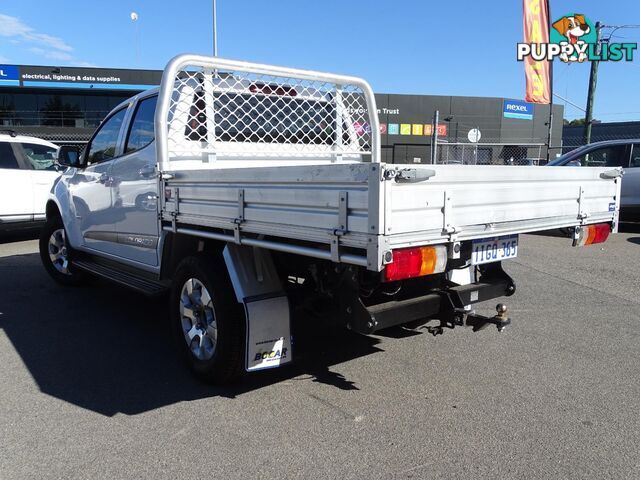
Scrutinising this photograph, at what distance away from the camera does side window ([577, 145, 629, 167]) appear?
36.7 ft

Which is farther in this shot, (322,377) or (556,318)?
(556,318)

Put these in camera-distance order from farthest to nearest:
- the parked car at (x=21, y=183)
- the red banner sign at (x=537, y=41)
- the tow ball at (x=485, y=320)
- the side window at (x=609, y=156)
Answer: the red banner sign at (x=537, y=41) → the side window at (x=609, y=156) → the parked car at (x=21, y=183) → the tow ball at (x=485, y=320)

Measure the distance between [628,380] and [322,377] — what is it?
2.22 m

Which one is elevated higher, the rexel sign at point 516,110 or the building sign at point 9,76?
the building sign at point 9,76

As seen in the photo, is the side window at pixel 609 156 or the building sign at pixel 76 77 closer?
the side window at pixel 609 156

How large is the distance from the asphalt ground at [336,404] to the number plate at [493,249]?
97 cm

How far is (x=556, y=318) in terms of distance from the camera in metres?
5.37

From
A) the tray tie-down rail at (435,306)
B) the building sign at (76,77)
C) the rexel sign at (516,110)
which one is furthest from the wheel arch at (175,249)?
the rexel sign at (516,110)

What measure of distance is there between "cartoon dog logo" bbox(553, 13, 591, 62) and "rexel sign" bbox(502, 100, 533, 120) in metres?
17.6

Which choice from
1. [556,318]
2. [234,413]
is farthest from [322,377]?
[556,318]

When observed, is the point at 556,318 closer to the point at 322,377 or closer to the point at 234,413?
the point at 322,377

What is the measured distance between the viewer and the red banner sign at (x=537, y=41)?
17875 millimetres

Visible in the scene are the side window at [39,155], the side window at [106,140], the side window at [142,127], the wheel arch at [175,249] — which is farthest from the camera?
the side window at [39,155]

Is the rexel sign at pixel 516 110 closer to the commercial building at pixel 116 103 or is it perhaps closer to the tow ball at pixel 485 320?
the commercial building at pixel 116 103
